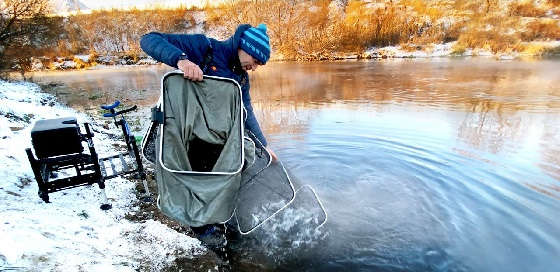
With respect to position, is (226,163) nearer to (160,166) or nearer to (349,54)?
(160,166)

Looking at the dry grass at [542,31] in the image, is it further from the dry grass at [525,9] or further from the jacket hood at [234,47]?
the jacket hood at [234,47]

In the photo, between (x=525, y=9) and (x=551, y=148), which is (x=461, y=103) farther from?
(x=525, y=9)

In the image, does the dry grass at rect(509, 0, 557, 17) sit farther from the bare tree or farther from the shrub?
the bare tree

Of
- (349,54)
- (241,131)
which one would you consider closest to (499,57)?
(349,54)

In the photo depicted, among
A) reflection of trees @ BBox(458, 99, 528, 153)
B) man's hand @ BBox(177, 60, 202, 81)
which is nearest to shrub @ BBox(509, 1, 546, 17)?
reflection of trees @ BBox(458, 99, 528, 153)

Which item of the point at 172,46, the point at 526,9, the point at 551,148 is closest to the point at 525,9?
the point at 526,9

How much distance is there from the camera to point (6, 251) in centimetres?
201

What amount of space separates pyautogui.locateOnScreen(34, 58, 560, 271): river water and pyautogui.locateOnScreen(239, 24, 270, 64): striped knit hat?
1.96 metres

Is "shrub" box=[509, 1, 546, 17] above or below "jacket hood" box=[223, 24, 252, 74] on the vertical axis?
above

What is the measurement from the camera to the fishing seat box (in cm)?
306

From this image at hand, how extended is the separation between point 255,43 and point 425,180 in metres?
3.67

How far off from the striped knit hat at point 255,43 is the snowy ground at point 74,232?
1.94 metres

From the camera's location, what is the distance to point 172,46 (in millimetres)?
2275

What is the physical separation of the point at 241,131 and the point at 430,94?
10.9 m
